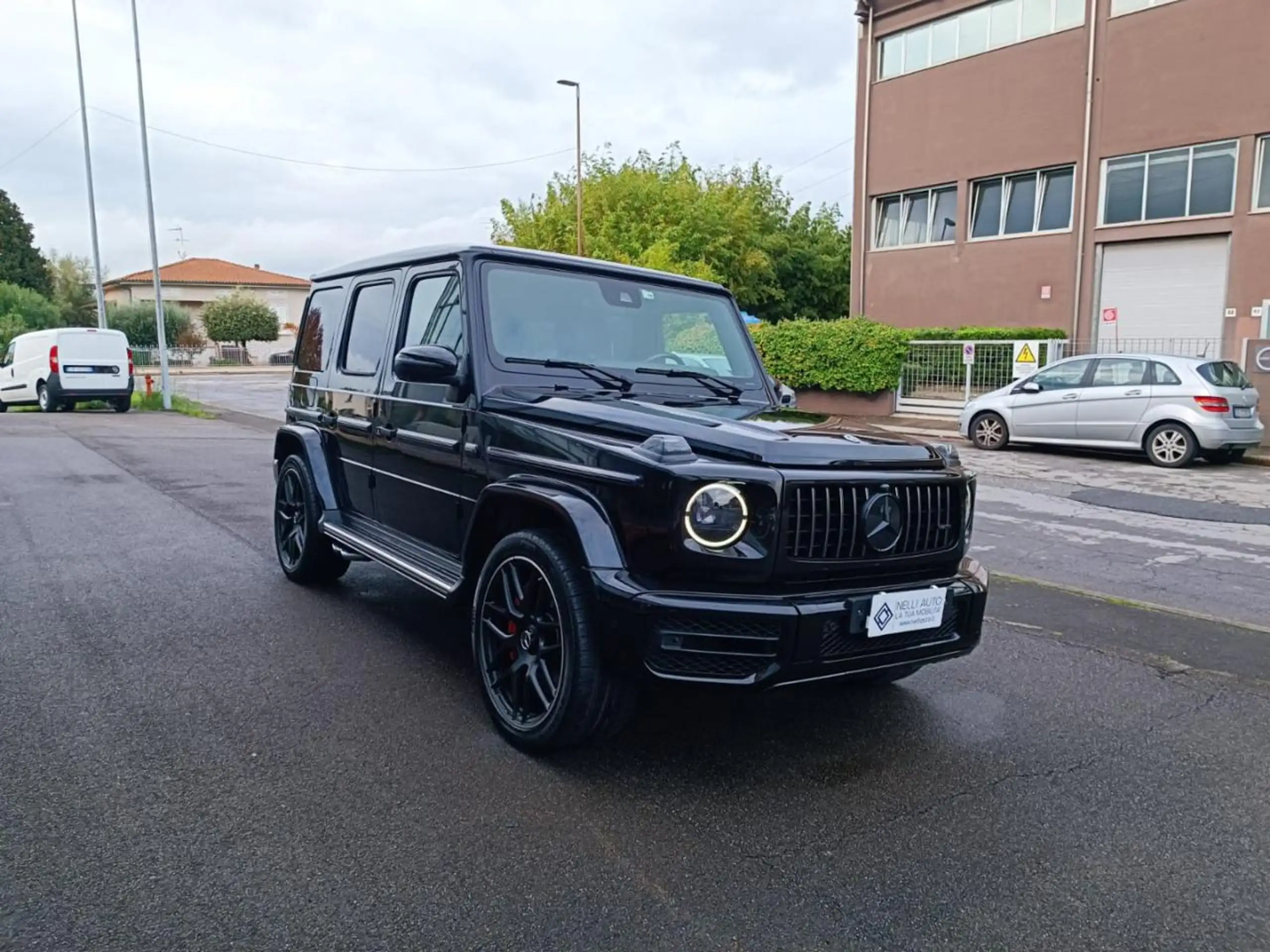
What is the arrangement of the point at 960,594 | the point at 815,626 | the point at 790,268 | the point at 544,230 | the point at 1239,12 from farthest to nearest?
1. the point at 790,268
2. the point at 544,230
3. the point at 1239,12
4. the point at 960,594
5. the point at 815,626

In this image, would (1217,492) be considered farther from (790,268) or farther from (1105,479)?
(790,268)

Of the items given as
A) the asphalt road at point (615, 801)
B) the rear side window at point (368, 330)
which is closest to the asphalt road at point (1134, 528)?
the asphalt road at point (615, 801)

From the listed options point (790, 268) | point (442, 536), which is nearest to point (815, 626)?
point (442, 536)

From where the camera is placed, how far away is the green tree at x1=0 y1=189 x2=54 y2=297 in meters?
67.9

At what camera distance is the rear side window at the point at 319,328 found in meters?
5.83

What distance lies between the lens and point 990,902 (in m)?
2.69

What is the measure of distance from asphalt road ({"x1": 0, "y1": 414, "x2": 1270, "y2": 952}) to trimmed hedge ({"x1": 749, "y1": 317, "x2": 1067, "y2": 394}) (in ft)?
51.5

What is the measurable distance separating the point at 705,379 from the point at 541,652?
5.60ft

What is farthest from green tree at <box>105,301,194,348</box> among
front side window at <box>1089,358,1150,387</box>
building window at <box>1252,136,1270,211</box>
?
front side window at <box>1089,358,1150,387</box>

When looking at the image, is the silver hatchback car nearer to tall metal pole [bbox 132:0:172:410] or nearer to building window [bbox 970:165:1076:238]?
building window [bbox 970:165:1076:238]

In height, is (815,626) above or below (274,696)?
above

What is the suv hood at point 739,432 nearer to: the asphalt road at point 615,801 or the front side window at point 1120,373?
the asphalt road at point 615,801

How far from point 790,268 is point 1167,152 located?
23744 mm

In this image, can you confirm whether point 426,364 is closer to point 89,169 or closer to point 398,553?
point 398,553
